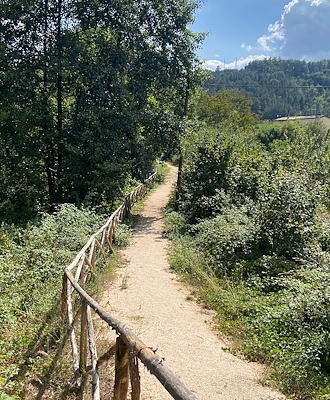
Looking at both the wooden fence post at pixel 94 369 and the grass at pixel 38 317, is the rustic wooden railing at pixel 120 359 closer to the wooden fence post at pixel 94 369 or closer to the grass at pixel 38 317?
the wooden fence post at pixel 94 369

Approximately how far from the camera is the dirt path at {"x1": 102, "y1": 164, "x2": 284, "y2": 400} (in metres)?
4.46

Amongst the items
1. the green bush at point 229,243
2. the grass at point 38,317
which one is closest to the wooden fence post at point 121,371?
the grass at point 38,317

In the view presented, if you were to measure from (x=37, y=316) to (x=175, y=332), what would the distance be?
2.41 metres

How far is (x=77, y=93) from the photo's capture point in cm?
1645

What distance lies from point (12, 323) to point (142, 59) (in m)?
15.1

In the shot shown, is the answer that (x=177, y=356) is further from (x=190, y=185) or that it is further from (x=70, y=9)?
(x=70, y=9)

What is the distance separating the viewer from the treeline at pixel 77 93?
14836mm

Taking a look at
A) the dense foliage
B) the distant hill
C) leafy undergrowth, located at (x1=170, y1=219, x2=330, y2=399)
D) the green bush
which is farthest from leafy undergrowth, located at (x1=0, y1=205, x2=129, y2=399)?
the distant hill

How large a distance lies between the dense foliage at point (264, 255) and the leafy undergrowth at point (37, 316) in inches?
114

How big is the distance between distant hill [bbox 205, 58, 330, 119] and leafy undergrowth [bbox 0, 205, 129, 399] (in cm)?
8464

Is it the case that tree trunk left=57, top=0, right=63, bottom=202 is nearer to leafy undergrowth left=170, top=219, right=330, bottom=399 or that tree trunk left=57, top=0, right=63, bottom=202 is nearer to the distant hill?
leafy undergrowth left=170, top=219, right=330, bottom=399

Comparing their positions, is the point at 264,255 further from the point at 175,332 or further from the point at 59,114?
the point at 59,114

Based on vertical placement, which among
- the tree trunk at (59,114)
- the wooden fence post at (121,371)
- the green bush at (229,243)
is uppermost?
the tree trunk at (59,114)

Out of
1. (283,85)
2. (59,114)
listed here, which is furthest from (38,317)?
(283,85)
